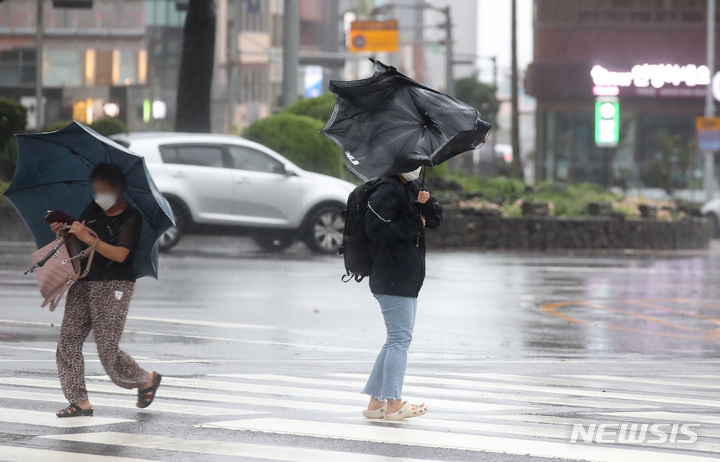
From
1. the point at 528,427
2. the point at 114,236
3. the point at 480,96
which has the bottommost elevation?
the point at 528,427

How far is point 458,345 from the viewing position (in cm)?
1188

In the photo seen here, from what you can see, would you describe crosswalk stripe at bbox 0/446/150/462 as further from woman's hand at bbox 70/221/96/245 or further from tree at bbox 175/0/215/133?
tree at bbox 175/0/215/133

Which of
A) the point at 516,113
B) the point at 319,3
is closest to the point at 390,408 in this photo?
the point at 516,113

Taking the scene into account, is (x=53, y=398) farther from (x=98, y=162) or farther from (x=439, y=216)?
(x=439, y=216)

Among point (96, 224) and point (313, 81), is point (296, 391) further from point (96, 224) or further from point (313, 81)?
point (313, 81)

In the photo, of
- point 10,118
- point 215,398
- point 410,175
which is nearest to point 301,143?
point 10,118

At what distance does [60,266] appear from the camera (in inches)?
288

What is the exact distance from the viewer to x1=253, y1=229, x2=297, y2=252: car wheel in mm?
21016

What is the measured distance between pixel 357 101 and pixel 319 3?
9487 centimetres

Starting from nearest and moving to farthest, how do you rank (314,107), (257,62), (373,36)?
1. (314,107)
2. (373,36)
3. (257,62)

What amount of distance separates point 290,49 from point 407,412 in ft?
67.2

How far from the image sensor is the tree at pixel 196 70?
25.5 meters

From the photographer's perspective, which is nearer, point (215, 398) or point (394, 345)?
point (394, 345)

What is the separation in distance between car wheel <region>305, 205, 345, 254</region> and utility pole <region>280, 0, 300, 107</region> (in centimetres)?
666
